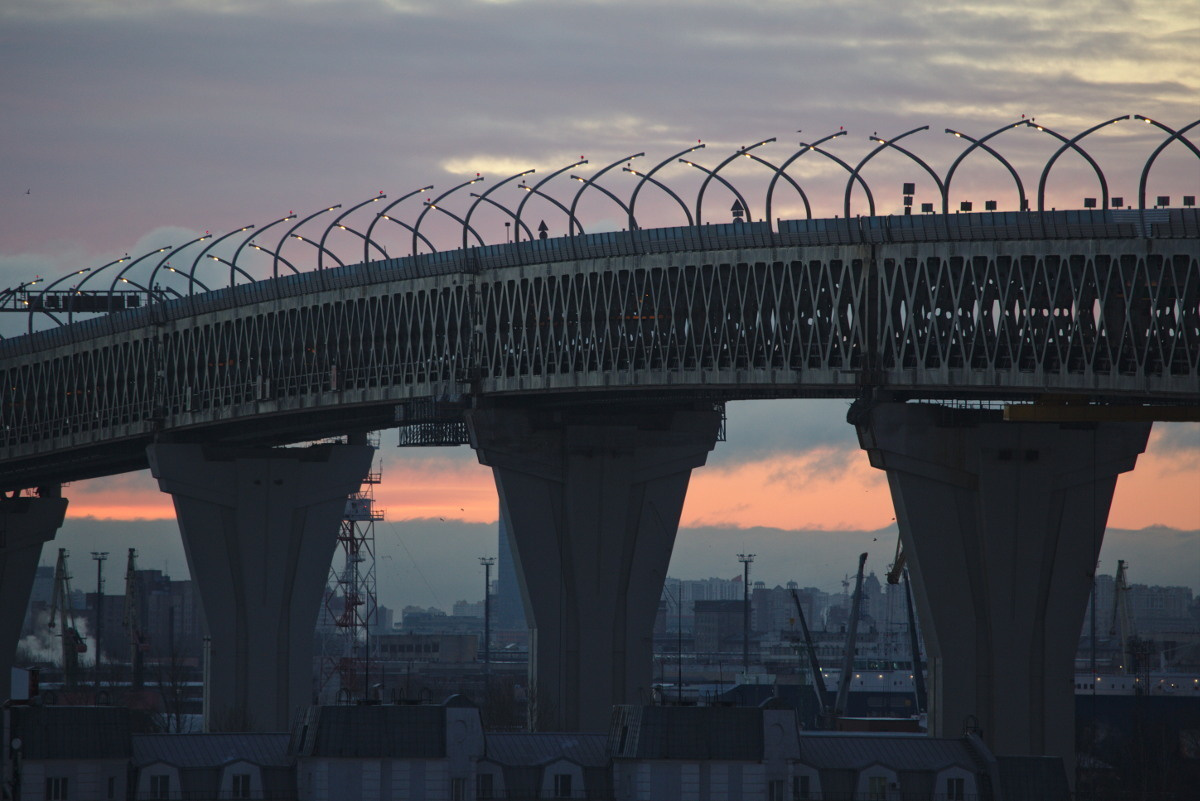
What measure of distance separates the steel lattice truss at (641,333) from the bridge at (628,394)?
0.56 ft

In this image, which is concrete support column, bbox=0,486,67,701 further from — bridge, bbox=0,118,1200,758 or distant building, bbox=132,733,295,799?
distant building, bbox=132,733,295,799

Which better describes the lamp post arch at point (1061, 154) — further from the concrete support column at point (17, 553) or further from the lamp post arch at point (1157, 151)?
the concrete support column at point (17, 553)

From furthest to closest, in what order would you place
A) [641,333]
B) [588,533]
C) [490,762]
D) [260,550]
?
[260,550] → [588,533] → [641,333] → [490,762]

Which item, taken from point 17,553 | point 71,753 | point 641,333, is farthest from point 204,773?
point 17,553

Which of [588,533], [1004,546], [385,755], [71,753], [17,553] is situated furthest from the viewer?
[17,553]

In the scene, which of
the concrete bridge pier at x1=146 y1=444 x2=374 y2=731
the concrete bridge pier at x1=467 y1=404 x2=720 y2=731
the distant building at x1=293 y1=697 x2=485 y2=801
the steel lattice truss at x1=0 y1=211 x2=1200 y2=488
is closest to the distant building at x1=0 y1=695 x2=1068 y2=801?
the distant building at x1=293 y1=697 x2=485 y2=801

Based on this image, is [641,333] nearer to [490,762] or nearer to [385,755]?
[490,762]

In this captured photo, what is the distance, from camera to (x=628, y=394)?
112562 millimetres

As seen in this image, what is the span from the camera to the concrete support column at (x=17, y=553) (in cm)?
15425

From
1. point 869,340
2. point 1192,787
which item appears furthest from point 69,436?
point 1192,787

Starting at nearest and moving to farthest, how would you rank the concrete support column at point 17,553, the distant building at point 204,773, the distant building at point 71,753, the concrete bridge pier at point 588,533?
the distant building at point 71,753
the distant building at point 204,773
the concrete bridge pier at point 588,533
the concrete support column at point 17,553

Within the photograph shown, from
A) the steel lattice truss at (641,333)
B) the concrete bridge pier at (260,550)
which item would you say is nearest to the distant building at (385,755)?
the steel lattice truss at (641,333)

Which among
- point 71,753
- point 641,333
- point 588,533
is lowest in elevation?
point 71,753

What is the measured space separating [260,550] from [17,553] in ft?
109
